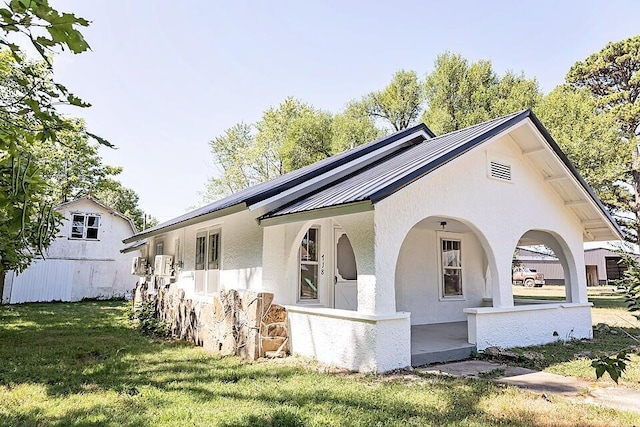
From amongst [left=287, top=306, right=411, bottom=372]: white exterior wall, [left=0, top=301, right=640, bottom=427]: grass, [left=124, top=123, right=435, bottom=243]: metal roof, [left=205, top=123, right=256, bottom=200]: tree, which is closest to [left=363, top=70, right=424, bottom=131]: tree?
[left=205, top=123, right=256, bottom=200]: tree

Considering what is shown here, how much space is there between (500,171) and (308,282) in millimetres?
4633

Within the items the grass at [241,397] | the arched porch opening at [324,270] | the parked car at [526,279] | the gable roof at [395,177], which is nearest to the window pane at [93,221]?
the gable roof at [395,177]

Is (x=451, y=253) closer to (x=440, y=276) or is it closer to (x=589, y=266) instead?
(x=440, y=276)

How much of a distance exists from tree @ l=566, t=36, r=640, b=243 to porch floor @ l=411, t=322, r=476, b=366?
17096 mm

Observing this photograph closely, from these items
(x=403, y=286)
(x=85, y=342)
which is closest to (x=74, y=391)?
(x=85, y=342)

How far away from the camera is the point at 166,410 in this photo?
4.76 metres

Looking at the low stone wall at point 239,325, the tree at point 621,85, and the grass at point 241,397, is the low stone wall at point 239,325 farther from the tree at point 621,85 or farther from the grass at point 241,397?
the tree at point 621,85

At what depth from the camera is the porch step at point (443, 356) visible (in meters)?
6.94

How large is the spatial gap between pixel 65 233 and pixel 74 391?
64.9ft

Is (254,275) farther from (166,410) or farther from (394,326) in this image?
(166,410)

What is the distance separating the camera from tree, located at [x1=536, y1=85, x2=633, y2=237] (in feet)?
64.2

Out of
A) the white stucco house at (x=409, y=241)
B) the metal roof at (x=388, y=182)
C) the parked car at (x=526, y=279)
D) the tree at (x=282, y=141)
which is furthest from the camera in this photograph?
the parked car at (x=526, y=279)

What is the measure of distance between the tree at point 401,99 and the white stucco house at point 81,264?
1744 cm

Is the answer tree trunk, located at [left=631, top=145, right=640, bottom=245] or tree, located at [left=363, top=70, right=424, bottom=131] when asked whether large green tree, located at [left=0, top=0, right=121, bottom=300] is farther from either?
tree, located at [left=363, top=70, right=424, bottom=131]
